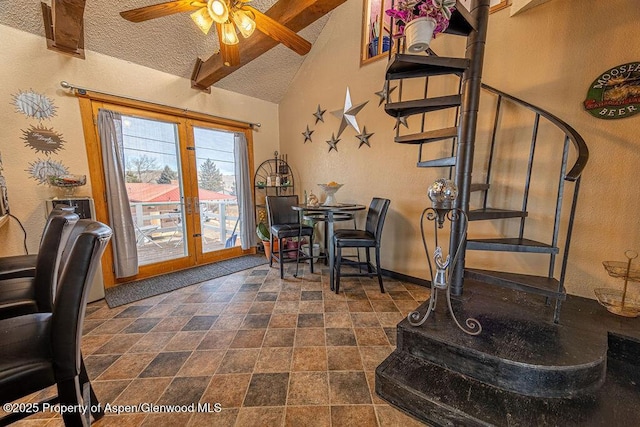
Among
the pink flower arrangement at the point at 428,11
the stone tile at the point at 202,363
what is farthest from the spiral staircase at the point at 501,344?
the stone tile at the point at 202,363

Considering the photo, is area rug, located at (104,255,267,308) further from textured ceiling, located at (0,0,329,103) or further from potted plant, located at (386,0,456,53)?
potted plant, located at (386,0,456,53)

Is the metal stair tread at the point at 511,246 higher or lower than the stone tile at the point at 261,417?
higher

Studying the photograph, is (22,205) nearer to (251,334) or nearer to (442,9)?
(251,334)

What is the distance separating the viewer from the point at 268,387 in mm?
1392

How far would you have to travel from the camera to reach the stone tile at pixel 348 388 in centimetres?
130

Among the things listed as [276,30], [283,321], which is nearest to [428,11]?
[276,30]

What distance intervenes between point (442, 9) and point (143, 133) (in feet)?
10.9

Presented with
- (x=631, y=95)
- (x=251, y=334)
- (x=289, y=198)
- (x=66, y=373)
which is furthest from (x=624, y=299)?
(x=289, y=198)

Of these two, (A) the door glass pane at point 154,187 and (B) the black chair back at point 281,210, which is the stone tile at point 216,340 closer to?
(B) the black chair back at point 281,210

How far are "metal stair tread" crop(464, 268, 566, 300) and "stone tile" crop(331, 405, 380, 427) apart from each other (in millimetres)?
1027

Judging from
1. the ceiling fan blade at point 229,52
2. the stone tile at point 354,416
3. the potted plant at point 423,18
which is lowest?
the stone tile at point 354,416

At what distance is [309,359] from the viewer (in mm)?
1607

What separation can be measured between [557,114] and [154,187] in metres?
4.21

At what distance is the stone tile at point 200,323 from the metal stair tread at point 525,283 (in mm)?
2076
